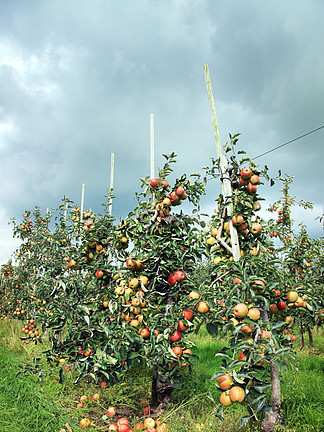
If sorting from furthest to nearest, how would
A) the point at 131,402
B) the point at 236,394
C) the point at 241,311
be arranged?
the point at 131,402 < the point at 241,311 < the point at 236,394

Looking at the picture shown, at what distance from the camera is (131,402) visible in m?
3.36

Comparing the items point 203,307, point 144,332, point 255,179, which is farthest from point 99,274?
point 255,179

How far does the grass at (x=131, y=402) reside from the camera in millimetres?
2658

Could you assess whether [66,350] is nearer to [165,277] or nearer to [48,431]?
[48,431]

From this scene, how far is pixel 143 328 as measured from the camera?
8.93 ft

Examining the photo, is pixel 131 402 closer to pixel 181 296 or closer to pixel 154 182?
pixel 181 296

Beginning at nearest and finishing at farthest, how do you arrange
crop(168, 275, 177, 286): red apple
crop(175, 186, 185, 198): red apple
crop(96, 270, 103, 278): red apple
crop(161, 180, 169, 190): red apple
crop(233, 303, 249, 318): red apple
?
1. crop(233, 303, 249, 318): red apple
2. crop(168, 275, 177, 286): red apple
3. crop(175, 186, 185, 198): red apple
4. crop(161, 180, 169, 190): red apple
5. crop(96, 270, 103, 278): red apple

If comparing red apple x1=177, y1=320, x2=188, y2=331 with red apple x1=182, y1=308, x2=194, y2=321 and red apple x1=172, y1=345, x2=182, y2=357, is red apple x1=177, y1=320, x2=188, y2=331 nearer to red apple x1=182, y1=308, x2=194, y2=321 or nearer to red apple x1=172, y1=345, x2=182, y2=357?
red apple x1=182, y1=308, x2=194, y2=321

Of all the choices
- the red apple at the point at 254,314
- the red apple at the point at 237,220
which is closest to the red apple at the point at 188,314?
the red apple at the point at 254,314

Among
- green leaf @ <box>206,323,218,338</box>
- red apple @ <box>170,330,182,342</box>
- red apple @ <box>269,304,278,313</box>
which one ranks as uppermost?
red apple @ <box>269,304,278,313</box>

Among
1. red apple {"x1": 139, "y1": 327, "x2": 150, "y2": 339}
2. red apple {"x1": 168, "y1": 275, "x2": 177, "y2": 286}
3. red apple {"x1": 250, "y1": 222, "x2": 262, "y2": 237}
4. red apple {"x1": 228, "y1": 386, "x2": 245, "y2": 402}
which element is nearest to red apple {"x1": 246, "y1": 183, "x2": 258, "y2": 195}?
red apple {"x1": 250, "y1": 222, "x2": 262, "y2": 237}

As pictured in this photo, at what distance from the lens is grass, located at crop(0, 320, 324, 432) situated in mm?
2658

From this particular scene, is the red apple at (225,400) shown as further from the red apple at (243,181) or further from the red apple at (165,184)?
the red apple at (165,184)

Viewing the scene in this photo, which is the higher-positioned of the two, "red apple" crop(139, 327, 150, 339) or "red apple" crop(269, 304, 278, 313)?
"red apple" crop(269, 304, 278, 313)
